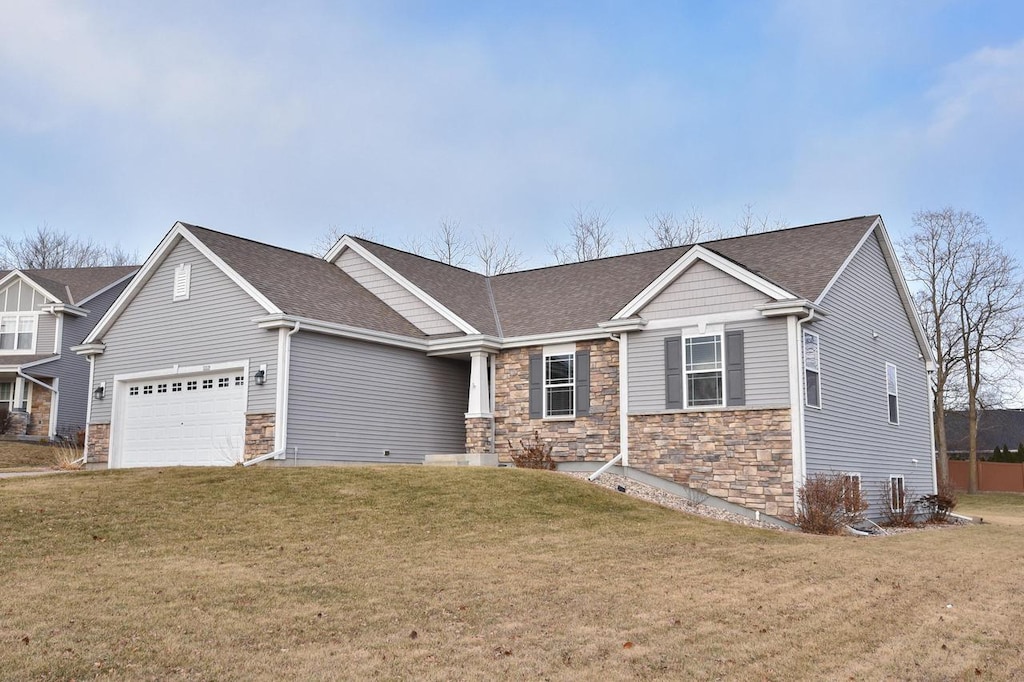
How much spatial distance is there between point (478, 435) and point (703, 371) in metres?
5.34

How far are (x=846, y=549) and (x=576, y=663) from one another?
687cm

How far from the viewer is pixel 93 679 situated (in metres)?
6.34

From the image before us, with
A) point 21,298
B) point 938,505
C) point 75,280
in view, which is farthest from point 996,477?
point 21,298

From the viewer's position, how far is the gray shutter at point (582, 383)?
19469 mm

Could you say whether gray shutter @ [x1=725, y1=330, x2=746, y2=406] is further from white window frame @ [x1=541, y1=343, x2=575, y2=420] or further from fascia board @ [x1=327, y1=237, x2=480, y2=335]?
fascia board @ [x1=327, y1=237, x2=480, y2=335]

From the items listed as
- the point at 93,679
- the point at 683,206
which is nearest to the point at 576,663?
the point at 93,679

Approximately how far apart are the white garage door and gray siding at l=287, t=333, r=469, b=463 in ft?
4.65

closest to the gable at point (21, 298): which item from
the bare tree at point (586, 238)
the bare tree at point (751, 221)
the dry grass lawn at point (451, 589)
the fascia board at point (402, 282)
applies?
the fascia board at point (402, 282)

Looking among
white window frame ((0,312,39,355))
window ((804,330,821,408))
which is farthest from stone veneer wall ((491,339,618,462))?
white window frame ((0,312,39,355))

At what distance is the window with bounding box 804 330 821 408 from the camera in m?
16.8

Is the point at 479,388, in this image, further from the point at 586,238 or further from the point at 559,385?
the point at 586,238

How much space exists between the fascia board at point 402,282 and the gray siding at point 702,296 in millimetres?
4367

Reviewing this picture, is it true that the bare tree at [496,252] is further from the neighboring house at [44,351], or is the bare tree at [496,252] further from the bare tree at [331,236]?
the neighboring house at [44,351]

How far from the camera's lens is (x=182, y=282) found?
66.4 feet
